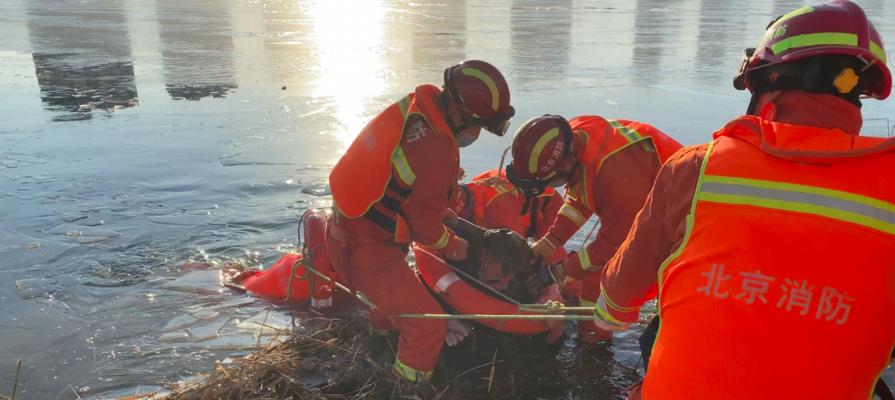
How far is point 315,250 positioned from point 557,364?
169 centimetres

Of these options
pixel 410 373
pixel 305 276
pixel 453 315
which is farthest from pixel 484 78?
pixel 305 276

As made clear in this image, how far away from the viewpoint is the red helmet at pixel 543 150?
3.58 metres

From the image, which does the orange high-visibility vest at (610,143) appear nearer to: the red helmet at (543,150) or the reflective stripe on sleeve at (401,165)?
the red helmet at (543,150)

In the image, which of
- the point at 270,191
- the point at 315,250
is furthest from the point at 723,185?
the point at 270,191

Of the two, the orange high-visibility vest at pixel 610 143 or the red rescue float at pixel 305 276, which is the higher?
the orange high-visibility vest at pixel 610 143

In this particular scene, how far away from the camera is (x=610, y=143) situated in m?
3.64

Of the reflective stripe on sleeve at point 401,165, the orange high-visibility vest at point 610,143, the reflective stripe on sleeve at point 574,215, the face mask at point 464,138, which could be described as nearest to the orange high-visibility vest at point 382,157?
the reflective stripe on sleeve at point 401,165

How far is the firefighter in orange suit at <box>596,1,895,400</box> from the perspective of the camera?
4.81 feet

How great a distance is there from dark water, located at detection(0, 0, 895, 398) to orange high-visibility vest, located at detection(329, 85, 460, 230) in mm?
1405

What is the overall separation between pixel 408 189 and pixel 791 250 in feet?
7.01

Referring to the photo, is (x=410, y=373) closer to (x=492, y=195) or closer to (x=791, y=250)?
(x=492, y=195)

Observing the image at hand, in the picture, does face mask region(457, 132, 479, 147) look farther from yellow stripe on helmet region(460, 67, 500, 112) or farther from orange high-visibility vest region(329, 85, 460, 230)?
yellow stripe on helmet region(460, 67, 500, 112)

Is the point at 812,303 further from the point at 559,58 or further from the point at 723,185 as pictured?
the point at 559,58

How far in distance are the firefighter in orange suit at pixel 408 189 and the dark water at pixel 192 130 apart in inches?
43.4
